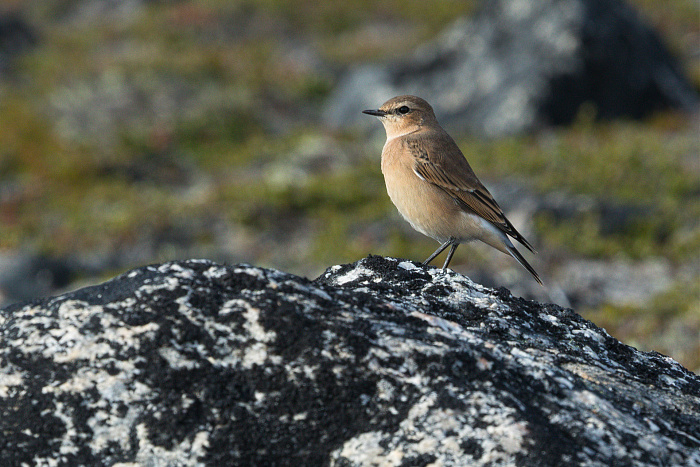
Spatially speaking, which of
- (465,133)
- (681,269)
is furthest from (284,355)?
(465,133)

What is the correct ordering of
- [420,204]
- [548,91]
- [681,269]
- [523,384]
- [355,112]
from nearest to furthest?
[523,384] → [420,204] → [681,269] → [548,91] → [355,112]

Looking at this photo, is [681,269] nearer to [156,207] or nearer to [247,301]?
[156,207]

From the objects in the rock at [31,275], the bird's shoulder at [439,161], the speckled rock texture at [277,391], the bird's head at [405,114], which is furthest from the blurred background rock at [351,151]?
the speckled rock texture at [277,391]

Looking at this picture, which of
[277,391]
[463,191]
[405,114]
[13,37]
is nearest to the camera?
[277,391]

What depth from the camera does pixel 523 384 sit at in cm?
309

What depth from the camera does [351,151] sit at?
18.2 metres

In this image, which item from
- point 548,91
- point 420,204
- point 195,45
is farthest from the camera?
point 195,45

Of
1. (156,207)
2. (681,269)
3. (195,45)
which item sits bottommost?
(681,269)

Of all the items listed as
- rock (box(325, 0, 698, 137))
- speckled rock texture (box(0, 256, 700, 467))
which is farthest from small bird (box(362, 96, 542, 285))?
rock (box(325, 0, 698, 137))

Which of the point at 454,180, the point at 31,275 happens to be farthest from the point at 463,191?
the point at 31,275

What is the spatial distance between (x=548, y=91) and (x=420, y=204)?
12666 millimetres

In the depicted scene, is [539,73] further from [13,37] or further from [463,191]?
[13,37]

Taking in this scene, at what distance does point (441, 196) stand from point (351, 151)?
11484 millimetres

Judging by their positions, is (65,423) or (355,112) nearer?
(65,423)
